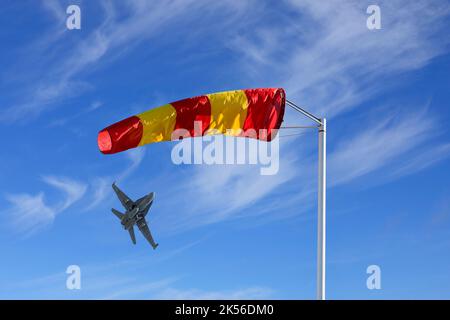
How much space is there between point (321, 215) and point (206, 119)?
18.7ft

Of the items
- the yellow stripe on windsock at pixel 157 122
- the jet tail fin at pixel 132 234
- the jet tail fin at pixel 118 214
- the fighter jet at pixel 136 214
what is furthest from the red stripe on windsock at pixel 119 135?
the jet tail fin at pixel 118 214

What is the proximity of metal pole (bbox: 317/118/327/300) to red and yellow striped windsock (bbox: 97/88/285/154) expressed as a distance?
5.83 feet

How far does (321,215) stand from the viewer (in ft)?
70.7

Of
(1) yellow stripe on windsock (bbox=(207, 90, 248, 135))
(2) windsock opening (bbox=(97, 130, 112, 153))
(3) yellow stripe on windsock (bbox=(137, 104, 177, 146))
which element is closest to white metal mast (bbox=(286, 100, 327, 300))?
(1) yellow stripe on windsock (bbox=(207, 90, 248, 135))

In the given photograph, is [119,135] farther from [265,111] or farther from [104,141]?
[265,111]

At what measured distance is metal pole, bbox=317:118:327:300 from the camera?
68.4 ft

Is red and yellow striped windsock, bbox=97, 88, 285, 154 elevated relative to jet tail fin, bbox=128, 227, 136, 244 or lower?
elevated

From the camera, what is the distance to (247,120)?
76.2 feet

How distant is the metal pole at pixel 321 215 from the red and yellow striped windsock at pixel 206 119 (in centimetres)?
178

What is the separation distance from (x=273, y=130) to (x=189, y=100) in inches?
135

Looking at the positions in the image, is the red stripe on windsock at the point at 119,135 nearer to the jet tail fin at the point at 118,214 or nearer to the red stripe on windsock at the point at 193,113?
the red stripe on windsock at the point at 193,113

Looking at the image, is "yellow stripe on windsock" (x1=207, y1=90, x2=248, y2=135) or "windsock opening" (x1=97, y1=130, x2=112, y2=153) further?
"yellow stripe on windsock" (x1=207, y1=90, x2=248, y2=135)

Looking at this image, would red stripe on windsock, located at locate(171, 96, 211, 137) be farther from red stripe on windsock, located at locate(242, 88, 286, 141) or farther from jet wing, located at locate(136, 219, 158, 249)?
jet wing, located at locate(136, 219, 158, 249)
